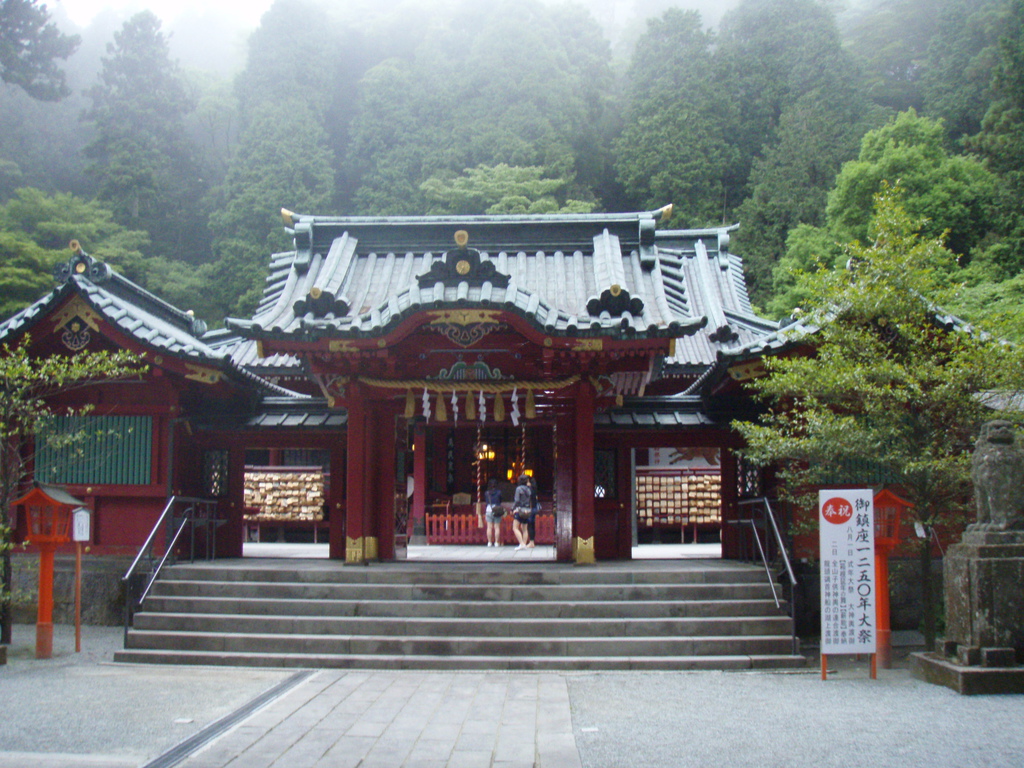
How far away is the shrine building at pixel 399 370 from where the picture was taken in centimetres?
1062

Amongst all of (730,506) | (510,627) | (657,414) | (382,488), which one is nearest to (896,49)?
(657,414)

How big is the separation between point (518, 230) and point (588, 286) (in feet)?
6.77

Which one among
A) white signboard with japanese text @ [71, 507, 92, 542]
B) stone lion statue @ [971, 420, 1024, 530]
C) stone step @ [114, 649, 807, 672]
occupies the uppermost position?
stone lion statue @ [971, 420, 1024, 530]

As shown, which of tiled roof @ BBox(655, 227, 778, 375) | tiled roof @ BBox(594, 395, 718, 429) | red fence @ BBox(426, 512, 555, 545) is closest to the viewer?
tiled roof @ BBox(594, 395, 718, 429)

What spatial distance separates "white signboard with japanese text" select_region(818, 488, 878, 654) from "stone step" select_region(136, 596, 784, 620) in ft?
4.68

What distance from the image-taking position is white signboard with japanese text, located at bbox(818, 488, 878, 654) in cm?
849

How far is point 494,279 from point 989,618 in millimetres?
6724

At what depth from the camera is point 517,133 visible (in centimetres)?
3994

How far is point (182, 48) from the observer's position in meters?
68.4

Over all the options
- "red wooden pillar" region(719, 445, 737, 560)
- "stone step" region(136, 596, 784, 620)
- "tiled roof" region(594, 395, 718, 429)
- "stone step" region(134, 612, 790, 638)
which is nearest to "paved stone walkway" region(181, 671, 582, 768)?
"stone step" region(134, 612, 790, 638)

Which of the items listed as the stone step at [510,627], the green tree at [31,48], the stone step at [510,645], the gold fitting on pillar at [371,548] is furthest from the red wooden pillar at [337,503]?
the green tree at [31,48]

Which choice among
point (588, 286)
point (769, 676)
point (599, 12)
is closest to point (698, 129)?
point (588, 286)

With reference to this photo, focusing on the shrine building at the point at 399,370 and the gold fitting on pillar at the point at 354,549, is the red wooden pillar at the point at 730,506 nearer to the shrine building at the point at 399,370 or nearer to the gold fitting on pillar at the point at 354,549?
the shrine building at the point at 399,370

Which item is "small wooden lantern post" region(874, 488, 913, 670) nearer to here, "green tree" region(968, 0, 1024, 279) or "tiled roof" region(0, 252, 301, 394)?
"tiled roof" region(0, 252, 301, 394)
